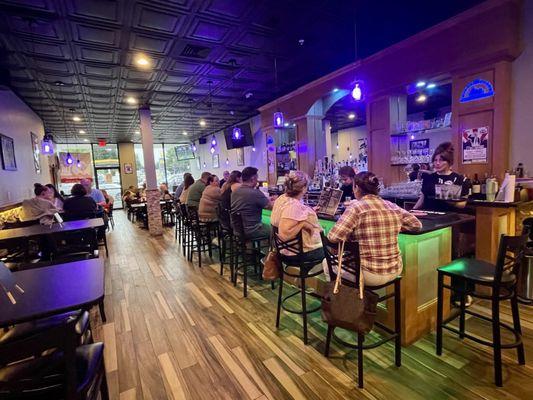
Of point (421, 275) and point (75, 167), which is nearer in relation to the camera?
point (421, 275)

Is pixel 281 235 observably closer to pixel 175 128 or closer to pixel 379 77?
pixel 379 77

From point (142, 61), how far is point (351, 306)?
203 inches

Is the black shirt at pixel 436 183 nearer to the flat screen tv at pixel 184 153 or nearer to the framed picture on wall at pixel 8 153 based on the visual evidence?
the framed picture on wall at pixel 8 153

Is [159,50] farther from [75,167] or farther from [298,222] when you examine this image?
[75,167]

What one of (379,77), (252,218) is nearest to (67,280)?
(252,218)

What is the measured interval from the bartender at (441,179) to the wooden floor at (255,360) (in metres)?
1.14

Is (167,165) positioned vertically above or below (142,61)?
below

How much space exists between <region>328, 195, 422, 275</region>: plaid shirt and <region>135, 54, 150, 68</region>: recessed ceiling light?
15.0ft

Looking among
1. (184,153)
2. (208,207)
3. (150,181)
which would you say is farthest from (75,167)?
(208,207)

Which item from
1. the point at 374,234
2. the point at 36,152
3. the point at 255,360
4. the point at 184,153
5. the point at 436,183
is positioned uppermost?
the point at 184,153

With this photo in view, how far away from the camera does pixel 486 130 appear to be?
3.63 m

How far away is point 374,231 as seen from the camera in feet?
6.70

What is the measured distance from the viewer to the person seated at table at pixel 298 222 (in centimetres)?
255

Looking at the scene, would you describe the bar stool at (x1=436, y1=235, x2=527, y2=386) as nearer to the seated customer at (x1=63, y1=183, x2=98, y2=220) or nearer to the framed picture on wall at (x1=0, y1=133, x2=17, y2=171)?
the seated customer at (x1=63, y1=183, x2=98, y2=220)
